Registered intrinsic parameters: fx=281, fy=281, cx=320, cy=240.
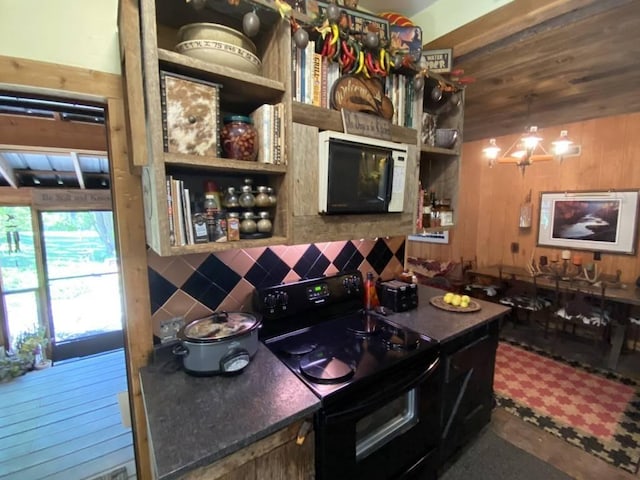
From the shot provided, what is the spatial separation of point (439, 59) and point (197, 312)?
6.43 feet

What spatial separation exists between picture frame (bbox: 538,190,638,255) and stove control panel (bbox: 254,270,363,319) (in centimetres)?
335

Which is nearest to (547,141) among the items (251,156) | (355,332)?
(355,332)

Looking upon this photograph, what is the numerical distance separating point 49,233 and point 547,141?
6.53 metres

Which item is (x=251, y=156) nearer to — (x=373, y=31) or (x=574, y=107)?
(x=373, y=31)

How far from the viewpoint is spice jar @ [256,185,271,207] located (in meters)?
1.19

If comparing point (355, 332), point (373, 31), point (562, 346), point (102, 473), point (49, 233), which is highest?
point (373, 31)

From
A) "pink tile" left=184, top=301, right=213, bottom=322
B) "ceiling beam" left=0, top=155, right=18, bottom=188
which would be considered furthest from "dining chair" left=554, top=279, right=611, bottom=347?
"ceiling beam" left=0, top=155, right=18, bottom=188

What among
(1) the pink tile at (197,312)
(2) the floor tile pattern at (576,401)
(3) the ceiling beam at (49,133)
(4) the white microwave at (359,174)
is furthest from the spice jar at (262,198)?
(2) the floor tile pattern at (576,401)

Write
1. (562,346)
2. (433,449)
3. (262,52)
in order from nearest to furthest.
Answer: (262,52) → (433,449) → (562,346)

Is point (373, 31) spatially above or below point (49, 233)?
above

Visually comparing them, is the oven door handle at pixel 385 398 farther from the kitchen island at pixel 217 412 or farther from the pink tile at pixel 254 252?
the pink tile at pixel 254 252

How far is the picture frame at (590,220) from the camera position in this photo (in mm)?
3100

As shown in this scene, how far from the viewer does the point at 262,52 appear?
1257 millimetres

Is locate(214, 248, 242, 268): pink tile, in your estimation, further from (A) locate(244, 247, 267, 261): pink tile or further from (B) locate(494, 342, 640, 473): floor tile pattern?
(B) locate(494, 342, 640, 473): floor tile pattern
